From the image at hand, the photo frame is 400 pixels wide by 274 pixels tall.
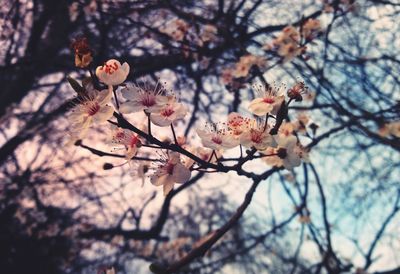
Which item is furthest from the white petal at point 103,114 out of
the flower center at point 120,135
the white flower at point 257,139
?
the white flower at point 257,139

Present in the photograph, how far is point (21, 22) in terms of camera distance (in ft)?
16.5

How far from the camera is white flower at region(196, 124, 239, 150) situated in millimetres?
1429

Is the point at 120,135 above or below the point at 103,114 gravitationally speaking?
above

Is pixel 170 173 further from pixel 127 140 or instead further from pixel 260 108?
pixel 260 108

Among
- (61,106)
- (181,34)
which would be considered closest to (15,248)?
(61,106)

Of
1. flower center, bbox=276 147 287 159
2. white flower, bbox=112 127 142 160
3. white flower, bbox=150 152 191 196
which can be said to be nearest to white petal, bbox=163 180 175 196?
white flower, bbox=150 152 191 196

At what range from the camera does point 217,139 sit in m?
1.48

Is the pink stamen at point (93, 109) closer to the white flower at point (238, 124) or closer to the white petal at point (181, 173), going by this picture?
the white petal at point (181, 173)

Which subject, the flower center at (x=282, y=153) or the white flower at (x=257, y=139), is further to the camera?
the flower center at (x=282, y=153)

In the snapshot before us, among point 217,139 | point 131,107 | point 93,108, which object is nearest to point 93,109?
point 93,108

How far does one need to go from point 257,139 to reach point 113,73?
55 cm

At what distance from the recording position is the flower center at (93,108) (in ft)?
4.13

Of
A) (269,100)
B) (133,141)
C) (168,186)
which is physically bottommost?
(168,186)

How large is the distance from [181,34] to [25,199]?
3.37 metres
